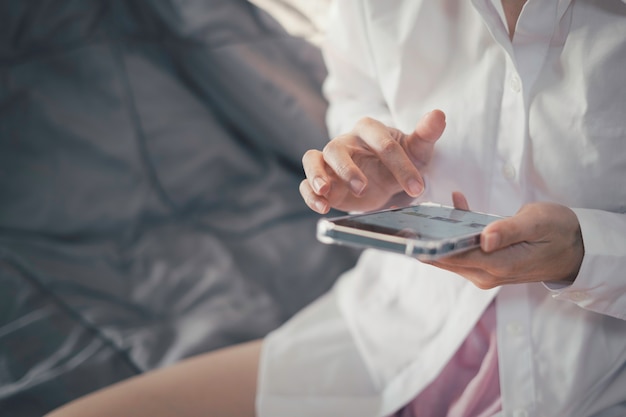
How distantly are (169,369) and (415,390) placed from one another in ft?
0.84

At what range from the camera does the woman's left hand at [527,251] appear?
1.57 feet

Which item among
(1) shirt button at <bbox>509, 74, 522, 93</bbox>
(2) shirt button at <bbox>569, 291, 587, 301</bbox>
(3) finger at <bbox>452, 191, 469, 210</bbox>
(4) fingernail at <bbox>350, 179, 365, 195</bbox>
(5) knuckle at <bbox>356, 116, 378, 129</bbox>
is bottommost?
(2) shirt button at <bbox>569, 291, 587, 301</bbox>

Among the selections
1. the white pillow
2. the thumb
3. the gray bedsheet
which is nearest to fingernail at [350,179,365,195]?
the thumb

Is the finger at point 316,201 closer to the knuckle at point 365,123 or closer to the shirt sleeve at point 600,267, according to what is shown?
the knuckle at point 365,123

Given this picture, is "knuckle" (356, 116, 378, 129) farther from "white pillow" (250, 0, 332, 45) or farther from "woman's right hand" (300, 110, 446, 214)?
"white pillow" (250, 0, 332, 45)

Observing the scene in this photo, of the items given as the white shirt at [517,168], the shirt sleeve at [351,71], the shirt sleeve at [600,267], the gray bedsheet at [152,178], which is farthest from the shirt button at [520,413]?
the gray bedsheet at [152,178]

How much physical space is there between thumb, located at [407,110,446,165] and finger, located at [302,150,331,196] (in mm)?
93

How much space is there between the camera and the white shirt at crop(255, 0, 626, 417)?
0.56 m

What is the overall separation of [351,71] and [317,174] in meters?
0.26

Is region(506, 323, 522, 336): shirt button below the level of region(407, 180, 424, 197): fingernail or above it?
below

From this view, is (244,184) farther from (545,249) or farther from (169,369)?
(545,249)

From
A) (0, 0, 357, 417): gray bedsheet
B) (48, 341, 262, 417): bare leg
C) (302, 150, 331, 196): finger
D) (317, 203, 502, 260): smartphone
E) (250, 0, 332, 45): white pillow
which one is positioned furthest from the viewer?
(250, 0, 332, 45): white pillow

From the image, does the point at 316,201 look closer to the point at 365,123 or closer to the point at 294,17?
the point at 365,123

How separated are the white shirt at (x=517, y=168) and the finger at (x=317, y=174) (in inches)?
5.6
